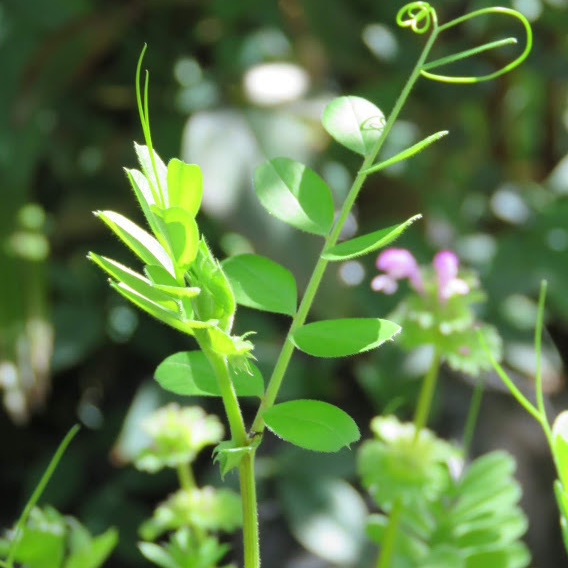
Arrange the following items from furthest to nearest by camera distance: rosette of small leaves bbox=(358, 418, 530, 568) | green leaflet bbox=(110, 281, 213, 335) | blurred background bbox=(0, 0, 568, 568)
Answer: blurred background bbox=(0, 0, 568, 568) < rosette of small leaves bbox=(358, 418, 530, 568) < green leaflet bbox=(110, 281, 213, 335)

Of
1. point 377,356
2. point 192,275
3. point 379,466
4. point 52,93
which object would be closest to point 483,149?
point 377,356

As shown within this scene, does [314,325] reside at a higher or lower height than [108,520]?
higher

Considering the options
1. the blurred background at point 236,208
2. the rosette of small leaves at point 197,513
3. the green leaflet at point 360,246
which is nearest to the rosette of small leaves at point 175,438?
the rosette of small leaves at point 197,513

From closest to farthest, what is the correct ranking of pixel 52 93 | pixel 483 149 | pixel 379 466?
1. pixel 379 466
2. pixel 52 93
3. pixel 483 149

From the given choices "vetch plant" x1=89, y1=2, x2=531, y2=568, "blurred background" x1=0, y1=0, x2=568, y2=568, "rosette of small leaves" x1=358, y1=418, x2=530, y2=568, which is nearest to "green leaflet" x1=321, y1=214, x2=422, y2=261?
"vetch plant" x1=89, y1=2, x2=531, y2=568

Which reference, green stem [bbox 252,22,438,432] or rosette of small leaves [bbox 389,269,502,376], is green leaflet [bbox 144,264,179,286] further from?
rosette of small leaves [bbox 389,269,502,376]

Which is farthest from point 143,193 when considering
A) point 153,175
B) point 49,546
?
point 49,546

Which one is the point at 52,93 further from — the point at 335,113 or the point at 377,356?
the point at 335,113
